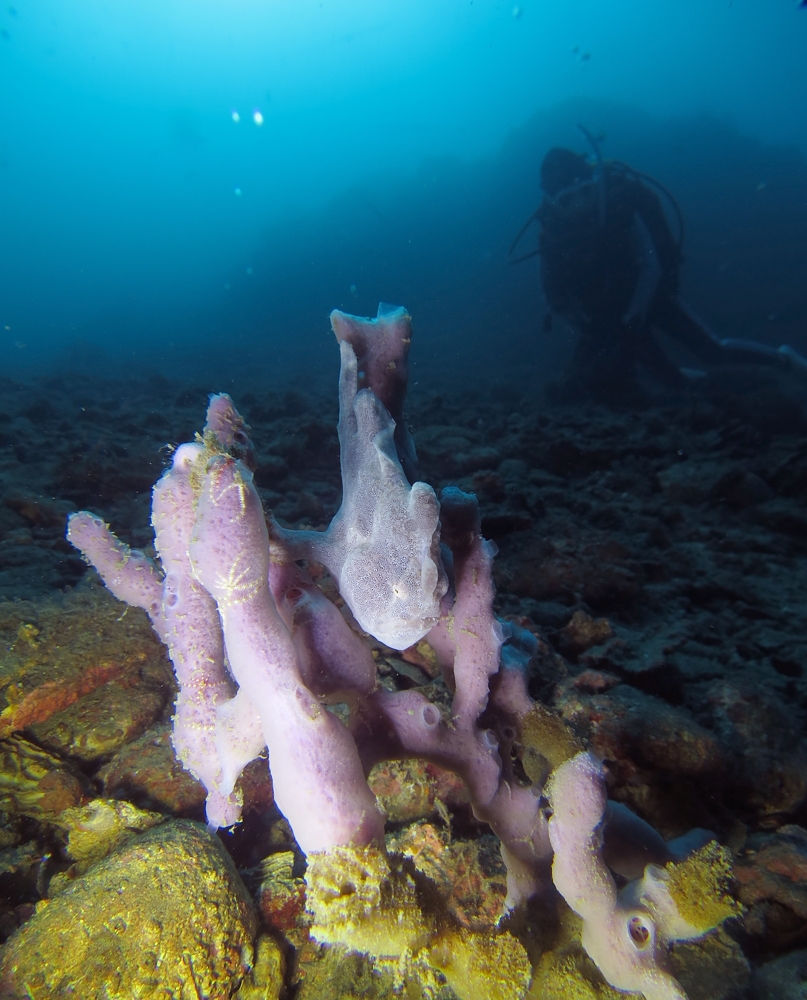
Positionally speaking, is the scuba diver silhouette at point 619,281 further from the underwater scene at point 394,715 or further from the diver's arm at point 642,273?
the underwater scene at point 394,715

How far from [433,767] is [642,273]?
14340 mm

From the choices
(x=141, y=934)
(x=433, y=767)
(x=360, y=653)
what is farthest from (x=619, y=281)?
(x=141, y=934)

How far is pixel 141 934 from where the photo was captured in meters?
1.42

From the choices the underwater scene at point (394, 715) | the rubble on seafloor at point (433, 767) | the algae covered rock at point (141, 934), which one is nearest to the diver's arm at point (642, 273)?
the underwater scene at point (394, 715)

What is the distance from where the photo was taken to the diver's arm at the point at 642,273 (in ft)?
39.6

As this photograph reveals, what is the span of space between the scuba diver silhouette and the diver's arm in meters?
0.03

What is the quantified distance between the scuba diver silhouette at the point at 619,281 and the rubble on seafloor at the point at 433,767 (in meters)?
7.87

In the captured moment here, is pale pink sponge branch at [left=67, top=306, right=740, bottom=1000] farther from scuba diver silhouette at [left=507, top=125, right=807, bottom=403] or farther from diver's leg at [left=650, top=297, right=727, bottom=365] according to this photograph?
diver's leg at [left=650, top=297, right=727, bottom=365]

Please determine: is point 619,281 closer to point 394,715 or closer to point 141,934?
point 394,715

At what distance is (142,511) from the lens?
16.2 feet

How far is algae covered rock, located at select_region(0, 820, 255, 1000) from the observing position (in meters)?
1.36

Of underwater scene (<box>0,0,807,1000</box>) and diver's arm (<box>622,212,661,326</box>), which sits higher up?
diver's arm (<box>622,212,661,326</box>)

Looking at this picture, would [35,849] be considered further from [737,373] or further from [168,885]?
[737,373]

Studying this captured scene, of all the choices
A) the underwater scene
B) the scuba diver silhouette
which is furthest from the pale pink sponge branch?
the scuba diver silhouette
